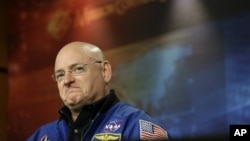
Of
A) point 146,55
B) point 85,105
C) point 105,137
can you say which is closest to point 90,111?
point 85,105

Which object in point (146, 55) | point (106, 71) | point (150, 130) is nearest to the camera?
point (150, 130)

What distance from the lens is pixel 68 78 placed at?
1141mm

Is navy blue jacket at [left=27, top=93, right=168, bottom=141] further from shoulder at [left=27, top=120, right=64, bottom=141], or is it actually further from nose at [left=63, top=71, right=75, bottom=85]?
nose at [left=63, top=71, right=75, bottom=85]

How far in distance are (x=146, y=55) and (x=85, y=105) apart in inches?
52.4

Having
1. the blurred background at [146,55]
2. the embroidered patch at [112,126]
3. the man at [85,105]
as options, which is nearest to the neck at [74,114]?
the man at [85,105]

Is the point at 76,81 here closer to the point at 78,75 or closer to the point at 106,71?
the point at 78,75

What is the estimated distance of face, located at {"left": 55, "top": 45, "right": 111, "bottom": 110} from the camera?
44.7 inches

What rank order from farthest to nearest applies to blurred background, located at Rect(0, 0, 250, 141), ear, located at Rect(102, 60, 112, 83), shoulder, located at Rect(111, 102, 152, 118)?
blurred background, located at Rect(0, 0, 250, 141) < ear, located at Rect(102, 60, 112, 83) < shoulder, located at Rect(111, 102, 152, 118)

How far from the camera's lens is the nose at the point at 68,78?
113cm

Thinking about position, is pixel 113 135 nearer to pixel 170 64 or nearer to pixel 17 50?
pixel 170 64

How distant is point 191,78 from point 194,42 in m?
0.17

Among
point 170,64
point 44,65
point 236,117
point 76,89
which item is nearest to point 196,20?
point 170,64

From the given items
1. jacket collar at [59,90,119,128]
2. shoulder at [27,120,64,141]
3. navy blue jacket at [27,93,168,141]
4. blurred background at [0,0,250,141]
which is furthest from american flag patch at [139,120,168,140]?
blurred background at [0,0,250,141]

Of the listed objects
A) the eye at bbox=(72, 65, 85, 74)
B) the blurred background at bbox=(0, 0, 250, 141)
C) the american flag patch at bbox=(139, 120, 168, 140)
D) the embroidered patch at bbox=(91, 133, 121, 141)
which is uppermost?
the blurred background at bbox=(0, 0, 250, 141)
